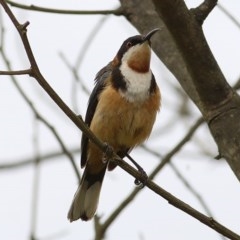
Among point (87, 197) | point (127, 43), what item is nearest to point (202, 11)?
point (127, 43)

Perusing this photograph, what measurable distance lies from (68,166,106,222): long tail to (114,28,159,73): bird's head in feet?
3.15

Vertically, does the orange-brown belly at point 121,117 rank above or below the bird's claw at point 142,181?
above

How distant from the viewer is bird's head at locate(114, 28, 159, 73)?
4.89 meters

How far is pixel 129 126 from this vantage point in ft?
15.0

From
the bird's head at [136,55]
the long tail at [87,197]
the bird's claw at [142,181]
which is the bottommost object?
the bird's claw at [142,181]

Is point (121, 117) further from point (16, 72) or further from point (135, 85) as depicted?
point (16, 72)

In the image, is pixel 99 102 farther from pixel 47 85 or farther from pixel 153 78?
pixel 47 85

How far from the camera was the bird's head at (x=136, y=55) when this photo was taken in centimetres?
489

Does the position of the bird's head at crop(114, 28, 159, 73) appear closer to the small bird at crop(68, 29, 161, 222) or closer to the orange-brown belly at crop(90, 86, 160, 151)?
the small bird at crop(68, 29, 161, 222)

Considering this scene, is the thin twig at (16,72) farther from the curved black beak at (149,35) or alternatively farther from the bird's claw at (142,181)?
the curved black beak at (149,35)

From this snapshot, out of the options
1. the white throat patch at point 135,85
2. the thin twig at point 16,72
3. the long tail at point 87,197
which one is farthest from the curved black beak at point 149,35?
the thin twig at point 16,72

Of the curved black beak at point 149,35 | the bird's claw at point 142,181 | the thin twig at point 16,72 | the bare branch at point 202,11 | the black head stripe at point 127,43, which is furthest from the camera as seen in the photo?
the black head stripe at point 127,43

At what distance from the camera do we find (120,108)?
4492 millimetres

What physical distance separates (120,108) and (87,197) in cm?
101
